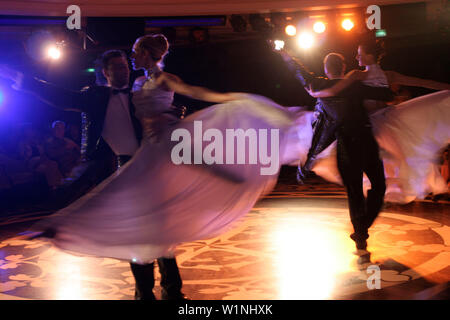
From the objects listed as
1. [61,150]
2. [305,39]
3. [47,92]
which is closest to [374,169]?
[47,92]

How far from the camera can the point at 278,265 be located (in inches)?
156

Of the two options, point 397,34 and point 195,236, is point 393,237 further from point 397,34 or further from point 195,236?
point 397,34

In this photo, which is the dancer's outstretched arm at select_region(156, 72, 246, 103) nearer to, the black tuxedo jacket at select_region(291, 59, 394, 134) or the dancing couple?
the dancing couple

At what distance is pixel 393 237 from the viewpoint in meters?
4.90

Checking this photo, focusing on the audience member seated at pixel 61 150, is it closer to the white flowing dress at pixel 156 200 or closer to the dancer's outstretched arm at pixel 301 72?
the dancer's outstretched arm at pixel 301 72

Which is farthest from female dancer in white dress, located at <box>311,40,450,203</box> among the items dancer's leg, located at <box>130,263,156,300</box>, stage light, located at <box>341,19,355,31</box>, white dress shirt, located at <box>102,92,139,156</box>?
stage light, located at <box>341,19,355,31</box>

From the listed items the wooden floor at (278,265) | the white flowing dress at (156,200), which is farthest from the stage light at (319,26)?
the white flowing dress at (156,200)

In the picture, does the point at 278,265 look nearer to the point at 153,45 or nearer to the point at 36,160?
the point at 153,45

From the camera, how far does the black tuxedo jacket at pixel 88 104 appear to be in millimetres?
2936

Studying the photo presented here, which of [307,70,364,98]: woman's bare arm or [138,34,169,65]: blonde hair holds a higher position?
[307,70,364,98]: woman's bare arm

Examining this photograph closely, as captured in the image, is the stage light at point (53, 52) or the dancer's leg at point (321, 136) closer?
the dancer's leg at point (321, 136)

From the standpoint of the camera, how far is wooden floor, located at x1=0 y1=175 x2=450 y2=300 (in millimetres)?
3332

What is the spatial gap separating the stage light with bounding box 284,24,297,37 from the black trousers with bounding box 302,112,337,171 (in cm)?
526
